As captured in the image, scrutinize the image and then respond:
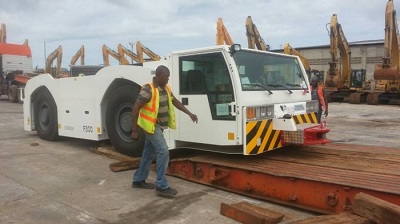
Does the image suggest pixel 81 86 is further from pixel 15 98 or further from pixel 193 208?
pixel 15 98

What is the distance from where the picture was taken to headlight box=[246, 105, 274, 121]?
482 centimetres

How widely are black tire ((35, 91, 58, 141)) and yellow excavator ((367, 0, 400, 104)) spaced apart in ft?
58.6

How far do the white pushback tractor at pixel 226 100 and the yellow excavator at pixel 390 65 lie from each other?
Result: 1642cm

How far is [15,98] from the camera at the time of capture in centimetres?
2225

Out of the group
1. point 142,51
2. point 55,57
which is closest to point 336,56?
point 142,51

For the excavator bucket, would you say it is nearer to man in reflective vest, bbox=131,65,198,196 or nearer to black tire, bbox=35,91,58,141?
black tire, bbox=35,91,58,141

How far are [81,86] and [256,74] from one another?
3.76 metres

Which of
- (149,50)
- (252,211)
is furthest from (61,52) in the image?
(252,211)

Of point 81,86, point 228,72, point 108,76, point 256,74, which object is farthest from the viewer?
point 81,86

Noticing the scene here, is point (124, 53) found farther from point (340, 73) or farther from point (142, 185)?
point (142, 185)

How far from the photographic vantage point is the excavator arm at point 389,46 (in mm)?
20203

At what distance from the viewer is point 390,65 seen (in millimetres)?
20609

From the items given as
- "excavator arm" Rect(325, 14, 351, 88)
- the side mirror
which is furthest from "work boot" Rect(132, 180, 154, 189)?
"excavator arm" Rect(325, 14, 351, 88)

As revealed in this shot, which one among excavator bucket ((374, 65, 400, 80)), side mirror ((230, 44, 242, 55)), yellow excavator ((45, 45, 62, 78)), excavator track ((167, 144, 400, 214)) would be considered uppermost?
yellow excavator ((45, 45, 62, 78))
